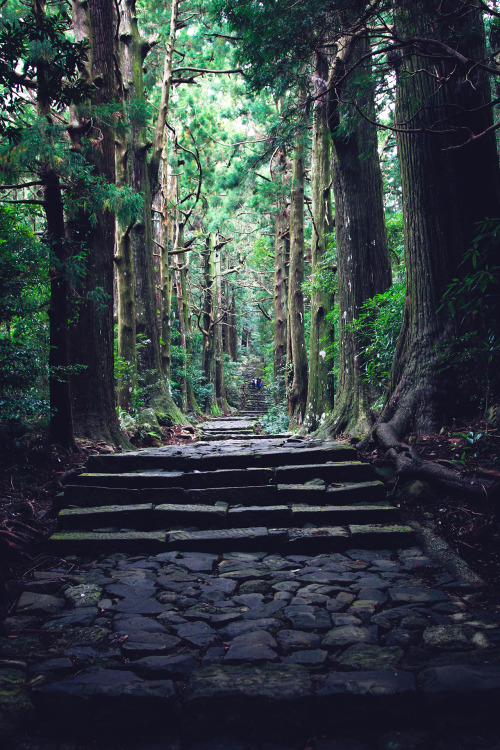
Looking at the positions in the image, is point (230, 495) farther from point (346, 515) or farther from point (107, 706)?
point (107, 706)

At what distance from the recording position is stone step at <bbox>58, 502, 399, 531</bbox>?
171 inches

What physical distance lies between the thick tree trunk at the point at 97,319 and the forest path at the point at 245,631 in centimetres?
234

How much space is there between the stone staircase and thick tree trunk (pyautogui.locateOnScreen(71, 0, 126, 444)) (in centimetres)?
174

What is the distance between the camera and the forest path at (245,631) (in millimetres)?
1954

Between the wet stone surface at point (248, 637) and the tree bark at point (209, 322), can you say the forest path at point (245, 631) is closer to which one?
the wet stone surface at point (248, 637)

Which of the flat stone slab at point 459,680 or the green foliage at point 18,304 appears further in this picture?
the green foliage at point 18,304

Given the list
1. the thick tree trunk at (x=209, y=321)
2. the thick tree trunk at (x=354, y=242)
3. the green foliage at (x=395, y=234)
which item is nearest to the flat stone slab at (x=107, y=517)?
the thick tree trunk at (x=354, y=242)

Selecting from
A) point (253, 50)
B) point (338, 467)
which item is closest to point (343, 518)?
point (338, 467)

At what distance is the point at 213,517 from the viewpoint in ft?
14.4

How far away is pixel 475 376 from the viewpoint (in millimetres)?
4770

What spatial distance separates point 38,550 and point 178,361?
641 inches

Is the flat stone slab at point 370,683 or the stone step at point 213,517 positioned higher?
the stone step at point 213,517

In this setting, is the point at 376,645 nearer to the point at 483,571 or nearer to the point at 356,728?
the point at 356,728

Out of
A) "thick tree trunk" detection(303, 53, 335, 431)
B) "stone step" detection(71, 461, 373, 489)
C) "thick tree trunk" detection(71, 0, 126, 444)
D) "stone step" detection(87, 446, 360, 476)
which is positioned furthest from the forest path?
"thick tree trunk" detection(303, 53, 335, 431)
